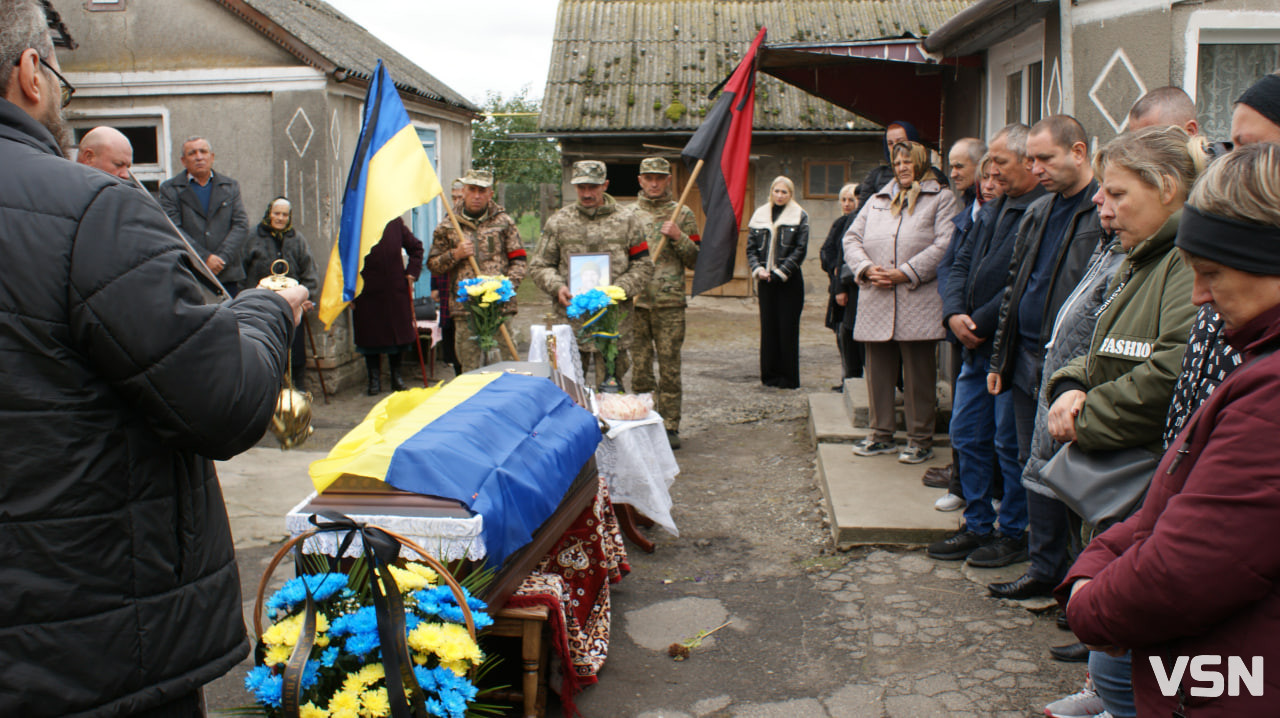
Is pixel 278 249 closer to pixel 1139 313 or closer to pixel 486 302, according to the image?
pixel 486 302

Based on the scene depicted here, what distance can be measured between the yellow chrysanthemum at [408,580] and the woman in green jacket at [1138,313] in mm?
1737

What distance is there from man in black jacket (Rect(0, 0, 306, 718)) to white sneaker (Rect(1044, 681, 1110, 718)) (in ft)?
8.51

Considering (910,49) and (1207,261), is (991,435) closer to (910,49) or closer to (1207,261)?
(1207,261)

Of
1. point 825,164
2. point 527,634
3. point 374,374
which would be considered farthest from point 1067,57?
point 825,164

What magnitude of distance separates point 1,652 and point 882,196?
5173mm

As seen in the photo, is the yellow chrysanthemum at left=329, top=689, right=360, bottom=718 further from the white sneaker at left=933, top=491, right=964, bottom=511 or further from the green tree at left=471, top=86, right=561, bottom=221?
the green tree at left=471, top=86, right=561, bottom=221

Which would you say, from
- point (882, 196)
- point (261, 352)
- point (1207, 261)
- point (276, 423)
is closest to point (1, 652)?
point (261, 352)

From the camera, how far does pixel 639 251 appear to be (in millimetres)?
6602

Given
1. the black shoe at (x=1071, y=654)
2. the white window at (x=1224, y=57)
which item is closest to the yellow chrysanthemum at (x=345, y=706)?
the black shoe at (x=1071, y=654)

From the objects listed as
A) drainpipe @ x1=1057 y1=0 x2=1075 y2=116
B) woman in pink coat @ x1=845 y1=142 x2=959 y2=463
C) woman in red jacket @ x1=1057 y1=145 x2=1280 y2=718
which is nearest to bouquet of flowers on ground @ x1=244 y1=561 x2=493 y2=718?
woman in red jacket @ x1=1057 y1=145 x2=1280 y2=718

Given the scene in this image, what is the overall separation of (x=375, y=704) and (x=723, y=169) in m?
4.88

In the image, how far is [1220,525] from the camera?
1482 millimetres

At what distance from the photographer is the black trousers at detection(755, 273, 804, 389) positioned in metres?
8.42

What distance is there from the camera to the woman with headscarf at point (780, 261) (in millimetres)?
8281
